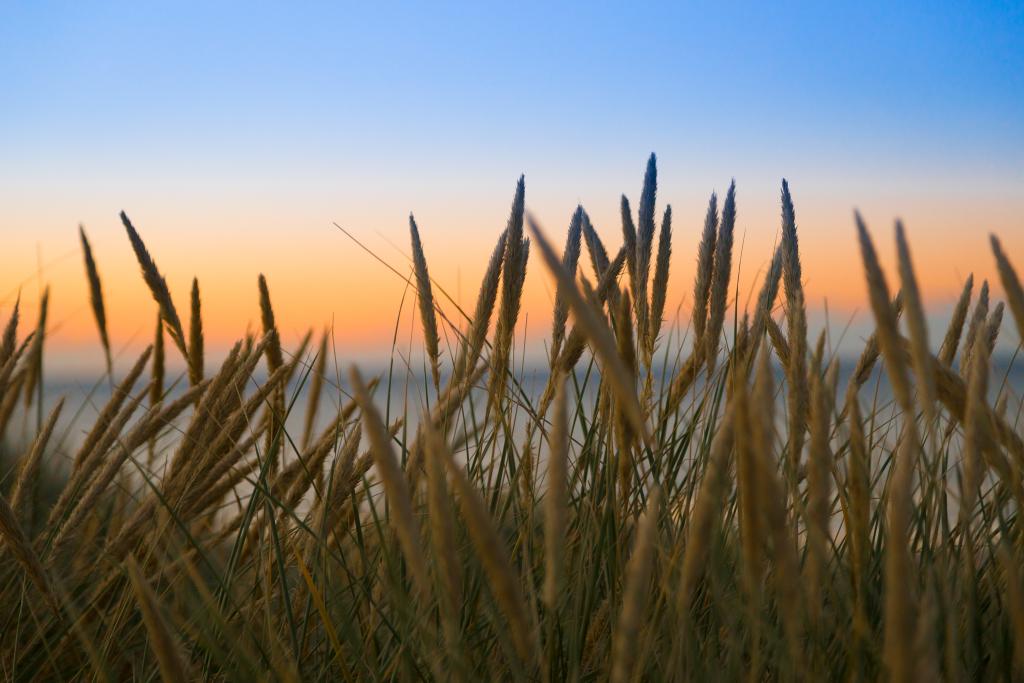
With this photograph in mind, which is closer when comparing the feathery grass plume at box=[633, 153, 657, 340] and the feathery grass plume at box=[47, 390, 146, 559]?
the feathery grass plume at box=[47, 390, 146, 559]

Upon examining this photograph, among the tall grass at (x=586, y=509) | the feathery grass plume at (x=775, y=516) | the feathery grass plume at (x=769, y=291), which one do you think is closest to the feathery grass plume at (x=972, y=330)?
the tall grass at (x=586, y=509)

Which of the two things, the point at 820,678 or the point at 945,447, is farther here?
the point at 945,447

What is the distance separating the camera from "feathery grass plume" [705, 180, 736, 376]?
1.36 m

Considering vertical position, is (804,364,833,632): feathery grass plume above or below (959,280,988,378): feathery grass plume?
below

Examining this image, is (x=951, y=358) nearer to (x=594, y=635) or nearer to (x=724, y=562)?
(x=724, y=562)

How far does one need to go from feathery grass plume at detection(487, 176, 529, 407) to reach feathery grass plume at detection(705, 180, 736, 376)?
0.29 meters

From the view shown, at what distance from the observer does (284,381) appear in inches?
63.9

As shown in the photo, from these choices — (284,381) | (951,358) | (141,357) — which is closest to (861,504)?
(951,358)

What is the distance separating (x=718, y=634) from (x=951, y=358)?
0.64 m

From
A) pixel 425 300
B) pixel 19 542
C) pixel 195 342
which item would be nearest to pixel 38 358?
pixel 195 342

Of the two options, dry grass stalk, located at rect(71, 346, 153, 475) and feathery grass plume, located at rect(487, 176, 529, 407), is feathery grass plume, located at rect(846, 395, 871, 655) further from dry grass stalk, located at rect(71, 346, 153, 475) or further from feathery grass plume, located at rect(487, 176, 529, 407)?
dry grass stalk, located at rect(71, 346, 153, 475)

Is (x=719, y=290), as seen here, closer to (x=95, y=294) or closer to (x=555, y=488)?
(x=555, y=488)

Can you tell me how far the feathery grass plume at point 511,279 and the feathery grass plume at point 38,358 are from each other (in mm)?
1183

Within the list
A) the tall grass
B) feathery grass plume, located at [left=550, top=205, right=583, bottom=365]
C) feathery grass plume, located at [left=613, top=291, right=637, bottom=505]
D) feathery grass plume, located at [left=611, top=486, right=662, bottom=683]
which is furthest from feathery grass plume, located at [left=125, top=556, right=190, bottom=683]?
feathery grass plume, located at [left=550, top=205, right=583, bottom=365]
